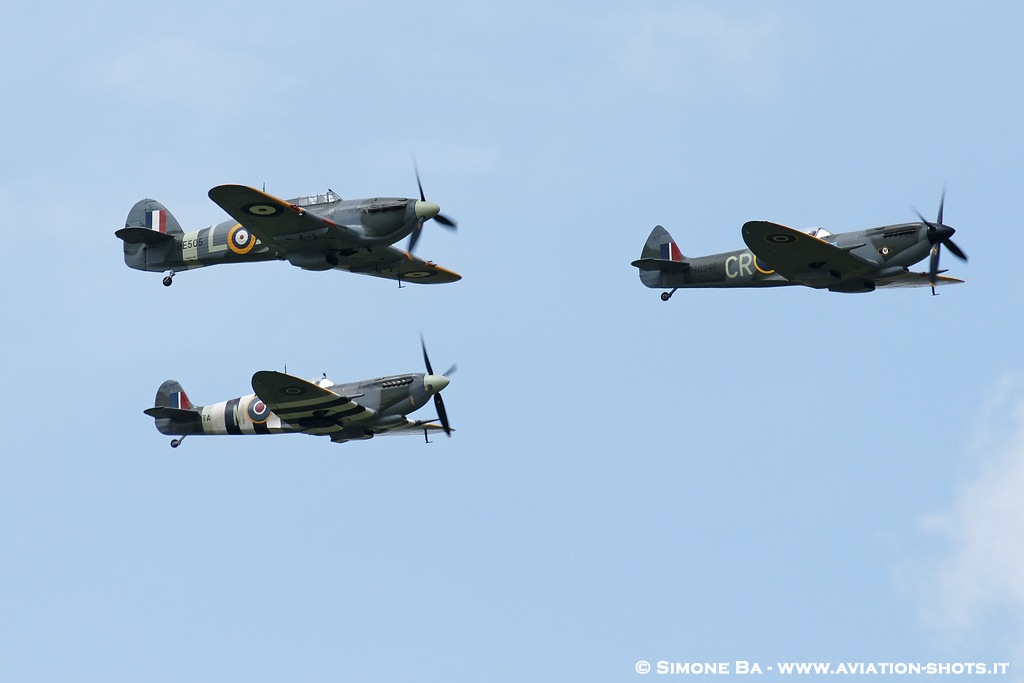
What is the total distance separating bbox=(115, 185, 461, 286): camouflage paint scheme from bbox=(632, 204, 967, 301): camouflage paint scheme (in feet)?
26.8

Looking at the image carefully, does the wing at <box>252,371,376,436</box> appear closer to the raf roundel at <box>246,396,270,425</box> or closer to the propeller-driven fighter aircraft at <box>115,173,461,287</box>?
the raf roundel at <box>246,396,270,425</box>

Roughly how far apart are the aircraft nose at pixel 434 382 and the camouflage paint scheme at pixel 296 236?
3797 mm

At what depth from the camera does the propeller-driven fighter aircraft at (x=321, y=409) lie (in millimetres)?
37719

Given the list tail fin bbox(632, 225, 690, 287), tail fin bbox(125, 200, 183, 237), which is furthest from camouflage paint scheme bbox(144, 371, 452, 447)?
tail fin bbox(632, 225, 690, 287)

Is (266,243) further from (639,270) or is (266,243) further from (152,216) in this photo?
(639,270)

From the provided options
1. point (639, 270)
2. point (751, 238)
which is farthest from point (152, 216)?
point (751, 238)

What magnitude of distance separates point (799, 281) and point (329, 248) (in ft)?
38.6

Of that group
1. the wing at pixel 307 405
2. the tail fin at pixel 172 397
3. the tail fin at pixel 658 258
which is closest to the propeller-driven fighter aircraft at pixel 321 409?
the wing at pixel 307 405

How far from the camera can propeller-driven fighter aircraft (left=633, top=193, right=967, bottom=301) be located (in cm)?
3875

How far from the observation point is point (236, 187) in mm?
38094

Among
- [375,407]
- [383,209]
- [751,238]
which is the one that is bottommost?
[375,407]

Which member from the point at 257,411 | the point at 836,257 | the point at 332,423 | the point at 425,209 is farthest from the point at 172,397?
the point at 836,257

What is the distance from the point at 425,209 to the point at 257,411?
6.60m

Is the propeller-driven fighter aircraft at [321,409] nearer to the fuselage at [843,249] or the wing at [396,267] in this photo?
the wing at [396,267]
